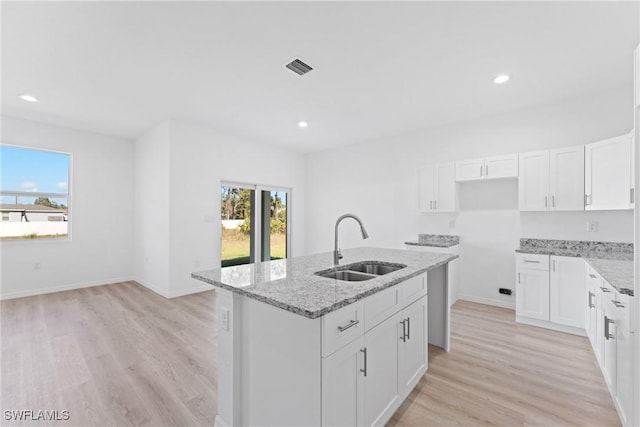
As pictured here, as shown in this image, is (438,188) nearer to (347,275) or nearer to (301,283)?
(347,275)

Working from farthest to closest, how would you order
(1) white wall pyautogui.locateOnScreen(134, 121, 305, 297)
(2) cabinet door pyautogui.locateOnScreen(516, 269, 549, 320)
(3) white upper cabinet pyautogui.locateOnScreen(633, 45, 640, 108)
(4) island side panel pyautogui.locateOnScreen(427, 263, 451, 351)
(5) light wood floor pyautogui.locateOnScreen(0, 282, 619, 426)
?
1. (1) white wall pyautogui.locateOnScreen(134, 121, 305, 297)
2. (2) cabinet door pyautogui.locateOnScreen(516, 269, 549, 320)
3. (4) island side panel pyautogui.locateOnScreen(427, 263, 451, 351)
4. (5) light wood floor pyautogui.locateOnScreen(0, 282, 619, 426)
5. (3) white upper cabinet pyautogui.locateOnScreen(633, 45, 640, 108)

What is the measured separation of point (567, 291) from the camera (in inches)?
120

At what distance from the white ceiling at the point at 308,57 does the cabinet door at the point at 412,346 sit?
2.17 meters

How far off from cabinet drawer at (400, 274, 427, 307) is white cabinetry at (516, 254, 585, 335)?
2.00 meters

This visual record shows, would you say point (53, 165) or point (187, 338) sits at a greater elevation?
point (53, 165)

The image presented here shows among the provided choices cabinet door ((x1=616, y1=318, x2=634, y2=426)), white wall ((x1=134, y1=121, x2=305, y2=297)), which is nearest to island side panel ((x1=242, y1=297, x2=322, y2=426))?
cabinet door ((x1=616, y1=318, x2=634, y2=426))

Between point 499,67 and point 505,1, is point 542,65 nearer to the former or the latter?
point 499,67

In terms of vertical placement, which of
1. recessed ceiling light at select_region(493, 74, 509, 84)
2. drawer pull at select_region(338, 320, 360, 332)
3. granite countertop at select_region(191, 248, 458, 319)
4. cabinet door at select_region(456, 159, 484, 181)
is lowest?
drawer pull at select_region(338, 320, 360, 332)

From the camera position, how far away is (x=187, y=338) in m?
2.87

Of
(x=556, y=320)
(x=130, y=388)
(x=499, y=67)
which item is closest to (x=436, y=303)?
(x=556, y=320)

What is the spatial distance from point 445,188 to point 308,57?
2.85 metres

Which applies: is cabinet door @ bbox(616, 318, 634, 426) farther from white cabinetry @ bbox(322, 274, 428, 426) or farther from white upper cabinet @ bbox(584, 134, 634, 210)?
white upper cabinet @ bbox(584, 134, 634, 210)

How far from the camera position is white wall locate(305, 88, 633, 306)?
3361mm

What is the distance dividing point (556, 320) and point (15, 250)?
7414mm
